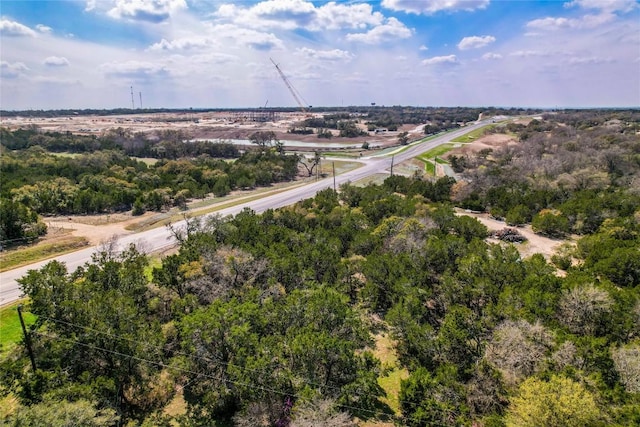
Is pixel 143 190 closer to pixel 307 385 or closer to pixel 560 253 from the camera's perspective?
pixel 307 385

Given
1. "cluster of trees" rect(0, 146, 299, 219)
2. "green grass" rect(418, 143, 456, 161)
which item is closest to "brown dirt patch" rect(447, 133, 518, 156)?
"green grass" rect(418, 143, 456, 161)

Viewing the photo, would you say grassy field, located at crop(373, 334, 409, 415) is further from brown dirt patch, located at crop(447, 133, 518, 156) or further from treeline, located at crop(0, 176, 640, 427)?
brown dirt patch, located at crop(447, 133, 518, 156)

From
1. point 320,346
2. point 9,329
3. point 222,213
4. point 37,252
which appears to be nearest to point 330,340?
point 320,346

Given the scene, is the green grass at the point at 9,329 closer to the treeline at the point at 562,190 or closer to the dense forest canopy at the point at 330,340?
the dense forest canopy at the point at 330,340

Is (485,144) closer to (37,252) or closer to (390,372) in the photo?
(390,372)

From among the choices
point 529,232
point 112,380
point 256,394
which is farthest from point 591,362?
point 529,232

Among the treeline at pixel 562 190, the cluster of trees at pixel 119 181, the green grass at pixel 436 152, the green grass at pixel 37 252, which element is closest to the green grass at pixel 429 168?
the green grass at pixel 436 152
